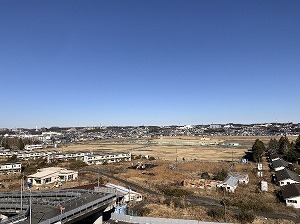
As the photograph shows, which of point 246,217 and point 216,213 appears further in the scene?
point 216,213

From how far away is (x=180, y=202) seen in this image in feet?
116

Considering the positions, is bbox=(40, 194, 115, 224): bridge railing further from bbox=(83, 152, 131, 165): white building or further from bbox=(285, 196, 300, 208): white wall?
bbox=(83, 152, 131, 165): white building

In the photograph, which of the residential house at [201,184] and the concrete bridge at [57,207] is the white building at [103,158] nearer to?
the residential house at [201,184]

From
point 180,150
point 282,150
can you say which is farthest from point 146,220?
point 180,150

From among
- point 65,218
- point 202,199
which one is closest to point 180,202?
point 202,199

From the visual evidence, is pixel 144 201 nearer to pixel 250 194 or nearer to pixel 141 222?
pixel 141 222

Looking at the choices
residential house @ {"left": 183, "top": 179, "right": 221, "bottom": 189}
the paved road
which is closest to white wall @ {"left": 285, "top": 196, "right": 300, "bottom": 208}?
the paved road

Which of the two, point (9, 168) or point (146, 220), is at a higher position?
point (9, 168)

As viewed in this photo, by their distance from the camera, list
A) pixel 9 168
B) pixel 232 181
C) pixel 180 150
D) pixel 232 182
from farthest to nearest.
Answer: pixel 180 150
pixel 9 168
pixel 232 181
pixel 232 182

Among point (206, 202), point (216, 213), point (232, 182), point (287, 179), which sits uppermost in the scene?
point (287, 179)

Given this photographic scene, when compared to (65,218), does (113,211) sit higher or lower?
lower

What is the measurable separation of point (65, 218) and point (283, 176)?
34.2 m

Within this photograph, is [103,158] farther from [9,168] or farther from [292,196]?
[292,196]

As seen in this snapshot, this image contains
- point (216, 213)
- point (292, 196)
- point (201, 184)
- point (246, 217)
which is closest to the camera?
point (246, 217)
